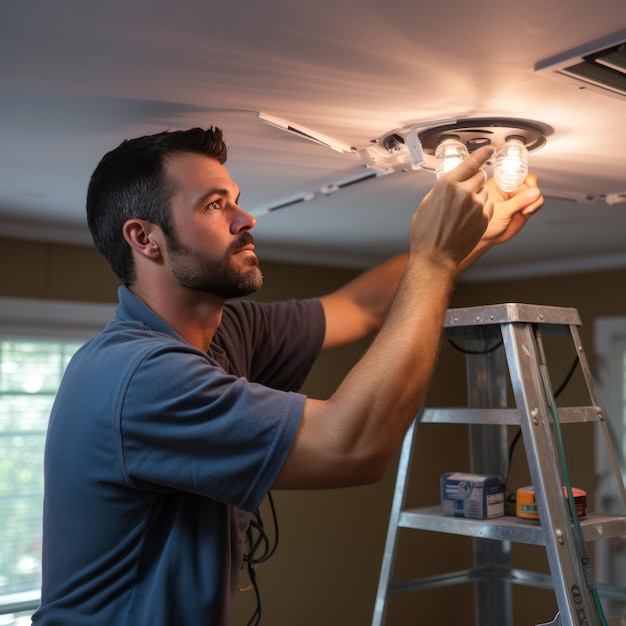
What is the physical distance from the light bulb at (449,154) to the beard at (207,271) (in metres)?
0.52

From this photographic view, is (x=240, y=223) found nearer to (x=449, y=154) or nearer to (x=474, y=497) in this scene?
(x=449, y=154)

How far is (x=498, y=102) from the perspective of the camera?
1536mm

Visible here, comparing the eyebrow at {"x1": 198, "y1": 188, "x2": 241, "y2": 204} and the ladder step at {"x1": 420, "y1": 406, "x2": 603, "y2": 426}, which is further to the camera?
the ladder step at {"x1": 420, "y1": 406, "x2": 603, "y2": 426}

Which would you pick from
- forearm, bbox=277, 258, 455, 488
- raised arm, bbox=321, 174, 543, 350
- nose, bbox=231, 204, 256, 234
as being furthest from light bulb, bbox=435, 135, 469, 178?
forearm, bbox=277, 258, 455, 488

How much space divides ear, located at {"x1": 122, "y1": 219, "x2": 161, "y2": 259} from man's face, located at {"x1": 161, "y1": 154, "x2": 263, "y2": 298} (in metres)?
0.02

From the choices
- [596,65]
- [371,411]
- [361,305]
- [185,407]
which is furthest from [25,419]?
[596,65]

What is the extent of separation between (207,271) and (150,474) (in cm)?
36

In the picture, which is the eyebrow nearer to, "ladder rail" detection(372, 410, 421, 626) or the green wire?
the green wire

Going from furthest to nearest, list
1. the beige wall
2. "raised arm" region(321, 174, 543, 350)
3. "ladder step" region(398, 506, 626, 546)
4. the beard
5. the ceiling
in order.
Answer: the beige wall → "raised arm" region(321, 174, 543, 350) → "ladder step" region(398, 506, 626, 546) → the beard → the ceiling

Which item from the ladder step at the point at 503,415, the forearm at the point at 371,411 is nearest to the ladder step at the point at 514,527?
the ladder step at the point at 503,415

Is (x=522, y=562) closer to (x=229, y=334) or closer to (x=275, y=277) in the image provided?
(x=275, y=277)

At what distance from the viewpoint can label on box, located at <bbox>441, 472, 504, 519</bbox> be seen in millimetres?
1881

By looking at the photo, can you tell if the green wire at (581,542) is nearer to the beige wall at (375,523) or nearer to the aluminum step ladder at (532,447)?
the aluminum step ladder at (532,447)

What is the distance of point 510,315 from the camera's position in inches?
69.7
